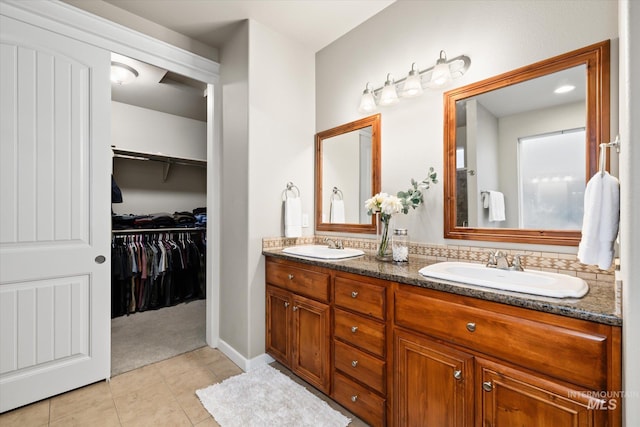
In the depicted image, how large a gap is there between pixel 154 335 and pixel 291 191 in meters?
1.93

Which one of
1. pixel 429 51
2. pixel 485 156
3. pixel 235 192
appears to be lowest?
pixel 235 192

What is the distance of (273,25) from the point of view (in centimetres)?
228

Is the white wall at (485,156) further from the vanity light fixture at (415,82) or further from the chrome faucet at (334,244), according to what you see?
the chrome faucet at (334,244)

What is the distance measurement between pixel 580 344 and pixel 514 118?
114 centimetres

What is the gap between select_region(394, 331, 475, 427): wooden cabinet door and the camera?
1.18 metres

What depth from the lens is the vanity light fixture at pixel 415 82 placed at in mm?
1711

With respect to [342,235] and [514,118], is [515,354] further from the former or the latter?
[342,235]

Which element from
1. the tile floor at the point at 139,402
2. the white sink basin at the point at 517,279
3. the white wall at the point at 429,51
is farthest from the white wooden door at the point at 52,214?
the white sink basin at the point at 517,279

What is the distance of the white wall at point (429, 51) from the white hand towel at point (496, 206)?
11.0 inches

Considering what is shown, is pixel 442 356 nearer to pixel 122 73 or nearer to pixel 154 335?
pixel 154 335

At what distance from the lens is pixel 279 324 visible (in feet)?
7.11

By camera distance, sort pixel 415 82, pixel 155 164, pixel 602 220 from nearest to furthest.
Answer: pixel 602 220, pixel 415 82, pixel 155 164

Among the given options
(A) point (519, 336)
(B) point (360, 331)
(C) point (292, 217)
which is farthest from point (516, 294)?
(C) point (292, 217)

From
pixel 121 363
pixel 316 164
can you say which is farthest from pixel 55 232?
pixel 316 164
